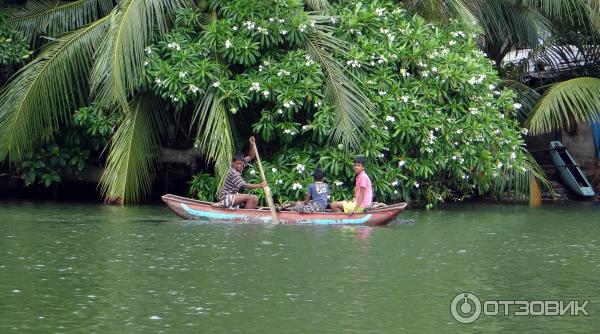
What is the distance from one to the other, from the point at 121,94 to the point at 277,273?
6.55 m

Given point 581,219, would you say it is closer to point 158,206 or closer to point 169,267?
point 158,206

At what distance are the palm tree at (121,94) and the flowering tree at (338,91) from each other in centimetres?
6

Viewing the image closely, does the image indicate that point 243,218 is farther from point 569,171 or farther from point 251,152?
point 569,171

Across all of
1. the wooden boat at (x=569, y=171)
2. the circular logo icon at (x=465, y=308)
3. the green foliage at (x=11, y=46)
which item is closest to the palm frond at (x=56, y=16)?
the green foliage at (x=11, y=46)

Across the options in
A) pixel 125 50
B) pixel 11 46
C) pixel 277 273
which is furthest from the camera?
pixel 11 46

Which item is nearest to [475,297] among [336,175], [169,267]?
[169,267]

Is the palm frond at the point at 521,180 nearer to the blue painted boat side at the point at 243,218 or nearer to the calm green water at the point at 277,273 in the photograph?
the calm green water at the point at 277,273

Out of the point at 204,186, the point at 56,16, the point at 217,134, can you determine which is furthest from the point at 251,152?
the point at 56,16

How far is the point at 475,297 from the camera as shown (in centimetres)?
1076

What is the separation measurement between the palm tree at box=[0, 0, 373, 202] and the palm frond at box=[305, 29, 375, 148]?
0.05ft

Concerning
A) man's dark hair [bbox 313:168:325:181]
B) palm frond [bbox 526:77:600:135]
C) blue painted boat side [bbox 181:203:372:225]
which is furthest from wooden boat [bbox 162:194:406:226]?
palm frond [bbox 526:77:600:135]

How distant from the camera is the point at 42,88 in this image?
730 inches

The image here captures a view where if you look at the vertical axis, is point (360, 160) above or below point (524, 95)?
below

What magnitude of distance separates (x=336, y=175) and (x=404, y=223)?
65.4 inches
